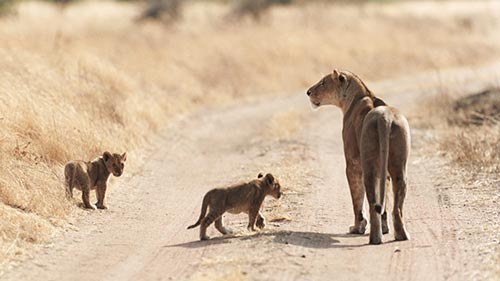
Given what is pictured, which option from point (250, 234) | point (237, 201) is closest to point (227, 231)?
point (250, 234)

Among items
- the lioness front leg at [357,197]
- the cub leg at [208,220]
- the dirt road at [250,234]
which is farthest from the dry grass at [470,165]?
the cub leg at [208,220]

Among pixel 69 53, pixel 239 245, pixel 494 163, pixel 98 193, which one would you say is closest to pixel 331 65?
pixel 69 53

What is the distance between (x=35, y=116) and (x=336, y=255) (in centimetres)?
564

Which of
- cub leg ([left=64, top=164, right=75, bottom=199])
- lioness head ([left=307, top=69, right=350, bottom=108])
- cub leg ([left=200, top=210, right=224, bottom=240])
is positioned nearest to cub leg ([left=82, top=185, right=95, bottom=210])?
cub leg ([left=64, top=164, right=75, bottom=199])

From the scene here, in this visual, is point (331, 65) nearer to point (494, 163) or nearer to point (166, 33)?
point (166, 33)

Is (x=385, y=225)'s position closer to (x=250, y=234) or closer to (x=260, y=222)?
(x=260, y=222)

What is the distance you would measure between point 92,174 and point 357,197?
3120 mm

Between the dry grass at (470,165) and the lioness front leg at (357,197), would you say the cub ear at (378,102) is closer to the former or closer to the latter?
the lioness front leg at (357,197)

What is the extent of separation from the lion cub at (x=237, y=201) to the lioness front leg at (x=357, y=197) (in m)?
0.74

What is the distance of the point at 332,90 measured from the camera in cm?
1198

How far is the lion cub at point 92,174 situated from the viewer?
40.2 ft

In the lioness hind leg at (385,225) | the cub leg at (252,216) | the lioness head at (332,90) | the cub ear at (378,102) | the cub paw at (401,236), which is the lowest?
the cub paw at (401,236)

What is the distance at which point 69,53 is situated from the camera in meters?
21.0

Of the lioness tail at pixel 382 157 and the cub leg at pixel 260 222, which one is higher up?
the lioness tail at pixel 382 157
